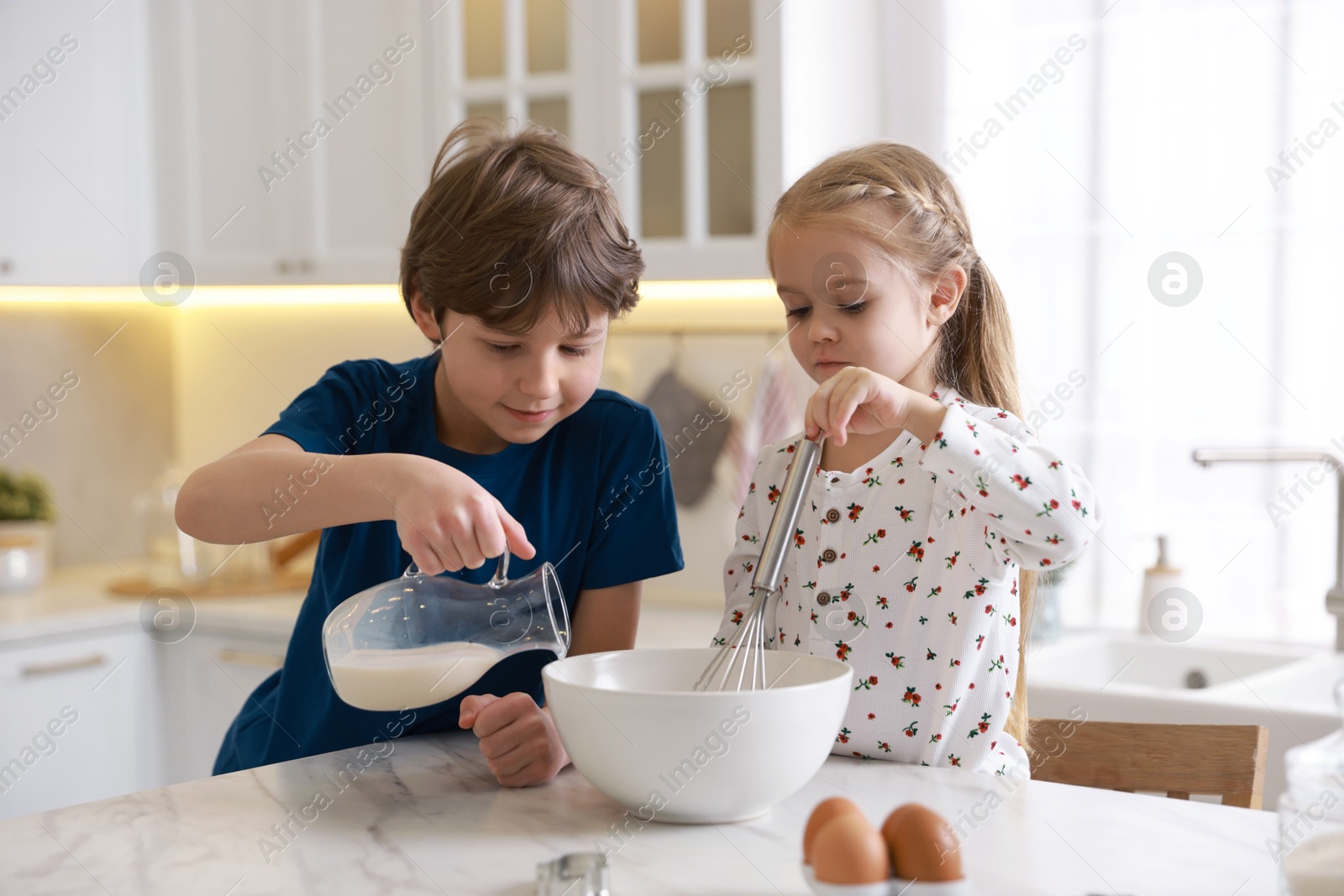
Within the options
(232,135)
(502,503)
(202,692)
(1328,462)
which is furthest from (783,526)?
(232,135)

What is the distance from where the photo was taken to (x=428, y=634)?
2.50 feet

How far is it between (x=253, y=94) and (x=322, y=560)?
1582mm

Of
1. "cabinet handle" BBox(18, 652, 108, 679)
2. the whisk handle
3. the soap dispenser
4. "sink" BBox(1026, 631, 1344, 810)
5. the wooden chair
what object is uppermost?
the whisk handle

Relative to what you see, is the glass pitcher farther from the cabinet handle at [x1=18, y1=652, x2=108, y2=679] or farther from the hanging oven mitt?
the cabinet handle at [x1=18, y1=652, x2=108, y2=679]

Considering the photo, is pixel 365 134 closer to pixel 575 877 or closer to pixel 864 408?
pixel 864 408

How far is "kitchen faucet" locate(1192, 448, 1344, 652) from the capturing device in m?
1.53

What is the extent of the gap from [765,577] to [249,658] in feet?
5.43

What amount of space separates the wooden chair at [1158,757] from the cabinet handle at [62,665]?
70.7 inches

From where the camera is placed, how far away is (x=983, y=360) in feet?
3.81

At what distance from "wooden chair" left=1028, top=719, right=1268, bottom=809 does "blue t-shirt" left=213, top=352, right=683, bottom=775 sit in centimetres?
37

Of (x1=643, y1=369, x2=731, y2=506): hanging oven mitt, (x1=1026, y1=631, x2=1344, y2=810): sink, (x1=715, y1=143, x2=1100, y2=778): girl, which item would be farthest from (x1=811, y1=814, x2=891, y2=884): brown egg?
(x1=643, y1=369, x2=731, y2=506): hanging oven mitt

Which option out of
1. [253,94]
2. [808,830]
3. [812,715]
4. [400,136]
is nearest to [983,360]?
[812,715]

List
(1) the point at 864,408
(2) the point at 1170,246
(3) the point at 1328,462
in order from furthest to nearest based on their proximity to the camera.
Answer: (2) the point at 1170,246, (3) the point at 1328,462, (1) the point at 864,408

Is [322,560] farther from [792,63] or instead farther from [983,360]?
[792,63]
